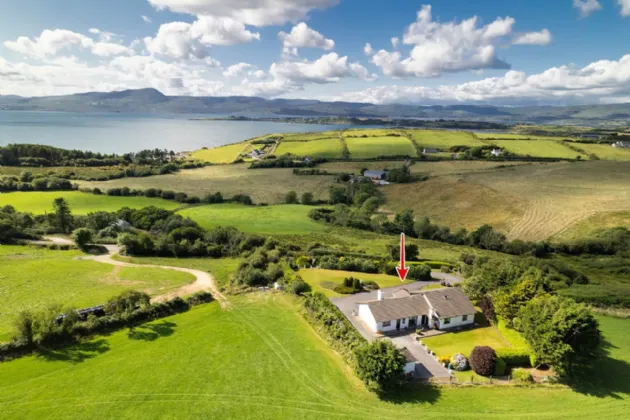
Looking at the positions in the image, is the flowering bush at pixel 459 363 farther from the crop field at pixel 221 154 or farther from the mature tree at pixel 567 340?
the crop field at pixel 221 154

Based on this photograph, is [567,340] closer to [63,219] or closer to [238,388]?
[238,388]

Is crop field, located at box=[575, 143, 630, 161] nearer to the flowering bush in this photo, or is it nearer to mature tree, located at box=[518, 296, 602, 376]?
mature tree, located at box=[518, 296, 602, 376]

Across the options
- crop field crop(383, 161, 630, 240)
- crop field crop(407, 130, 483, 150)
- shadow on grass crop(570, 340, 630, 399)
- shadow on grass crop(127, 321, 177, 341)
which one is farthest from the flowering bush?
crop field crop(407, 130, 483, 150)

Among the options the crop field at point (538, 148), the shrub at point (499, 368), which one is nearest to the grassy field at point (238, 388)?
the shrub at point (499, 368)

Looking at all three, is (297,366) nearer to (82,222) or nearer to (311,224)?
(311,224)

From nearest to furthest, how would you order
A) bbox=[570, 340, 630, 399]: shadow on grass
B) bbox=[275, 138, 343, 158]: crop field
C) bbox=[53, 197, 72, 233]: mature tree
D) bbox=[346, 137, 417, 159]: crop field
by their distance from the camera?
bbox=[570, 340, 630, 399]: shadow on grass → bbox=[53, 197, 72, 233]: mature tree → bbox=[346, 137, 417, 159]: crop field → bbox=[275, 138, 343, 158]: crop field

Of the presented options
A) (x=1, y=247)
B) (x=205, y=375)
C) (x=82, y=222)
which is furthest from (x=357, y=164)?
(x=205, y=375)
